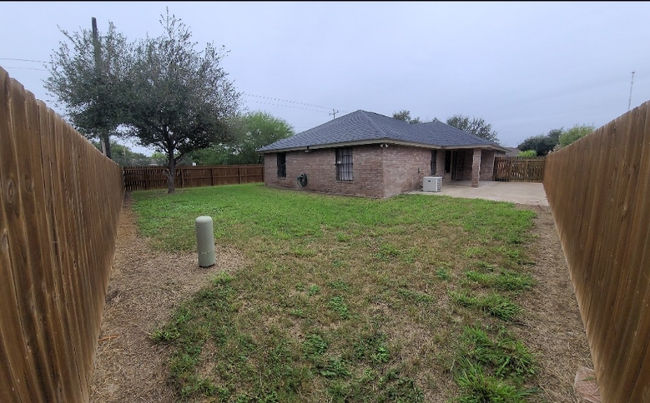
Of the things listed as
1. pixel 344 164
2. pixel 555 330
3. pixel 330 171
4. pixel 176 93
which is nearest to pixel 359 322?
pixel 555 330

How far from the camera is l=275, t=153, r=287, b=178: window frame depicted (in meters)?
15.6

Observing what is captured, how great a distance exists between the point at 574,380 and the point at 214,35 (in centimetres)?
1536

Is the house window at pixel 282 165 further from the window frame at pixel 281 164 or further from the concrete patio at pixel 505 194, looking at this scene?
the concrete patio at pixel 505 194

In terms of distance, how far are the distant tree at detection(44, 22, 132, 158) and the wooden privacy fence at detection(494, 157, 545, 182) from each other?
20.4 metres

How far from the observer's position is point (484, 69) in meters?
10.6

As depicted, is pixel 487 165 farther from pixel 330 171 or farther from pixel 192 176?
pixel 192 176

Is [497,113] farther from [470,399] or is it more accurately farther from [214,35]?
[470,399]

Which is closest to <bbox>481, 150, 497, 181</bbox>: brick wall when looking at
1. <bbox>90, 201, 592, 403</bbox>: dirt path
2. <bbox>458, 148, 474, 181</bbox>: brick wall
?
<bbox>458, 148, 474, 181</bbox>: brick wall

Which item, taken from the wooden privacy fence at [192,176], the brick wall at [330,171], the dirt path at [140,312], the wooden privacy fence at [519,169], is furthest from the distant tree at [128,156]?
the wooden privacy fence at [519,169]

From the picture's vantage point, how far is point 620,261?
1719 millimetres

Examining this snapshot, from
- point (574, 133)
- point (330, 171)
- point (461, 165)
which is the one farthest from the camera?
point (574, 133)

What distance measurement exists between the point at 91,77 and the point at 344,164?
35.4ft

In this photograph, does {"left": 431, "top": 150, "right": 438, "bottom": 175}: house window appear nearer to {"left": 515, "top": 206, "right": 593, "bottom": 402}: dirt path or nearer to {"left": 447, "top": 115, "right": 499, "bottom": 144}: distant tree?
{"left": 515, "top": 206, "right": 593, "bottom": 402}: dirt path

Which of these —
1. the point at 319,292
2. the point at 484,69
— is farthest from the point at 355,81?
the point at 319,292
